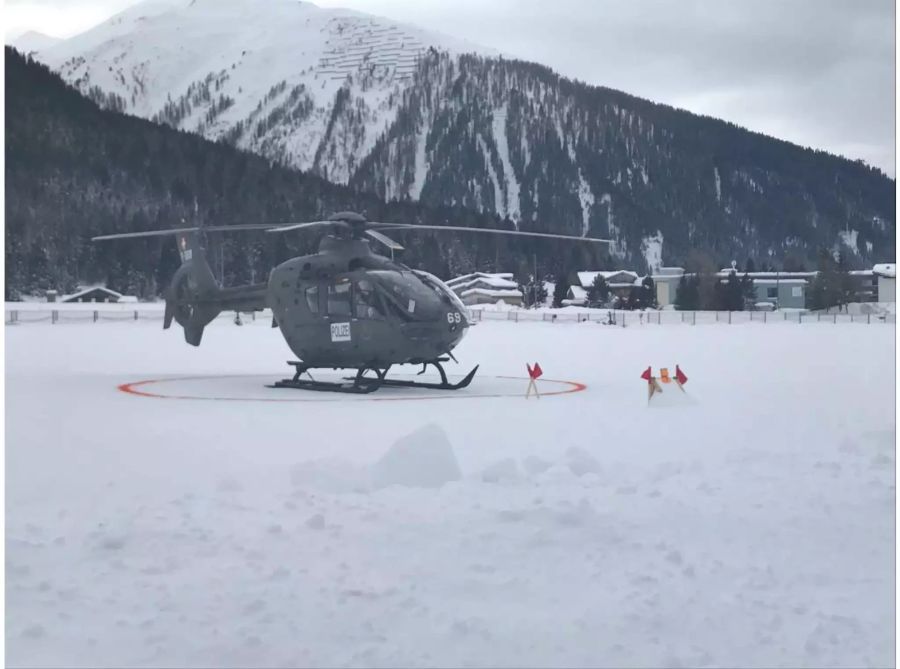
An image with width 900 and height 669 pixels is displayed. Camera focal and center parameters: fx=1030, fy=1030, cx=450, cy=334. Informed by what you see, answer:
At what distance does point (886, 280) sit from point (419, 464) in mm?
58066

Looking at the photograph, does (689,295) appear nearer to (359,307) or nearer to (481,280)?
(481,280)

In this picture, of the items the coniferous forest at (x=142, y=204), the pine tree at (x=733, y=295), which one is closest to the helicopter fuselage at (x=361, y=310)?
the pine tree at (x=733, y=295)

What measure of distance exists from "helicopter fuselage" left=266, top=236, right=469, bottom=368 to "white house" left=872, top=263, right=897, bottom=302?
4533 centimetres

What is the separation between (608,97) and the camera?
199m

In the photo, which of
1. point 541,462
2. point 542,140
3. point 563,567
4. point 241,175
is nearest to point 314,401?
point 541,462

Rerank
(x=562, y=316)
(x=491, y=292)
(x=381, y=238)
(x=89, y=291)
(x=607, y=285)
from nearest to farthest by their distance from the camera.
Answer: (x=381, y=238) → (x=562, y=316) → (x=89, y=291) → (x=491, y=292) → (x=607, y=285)

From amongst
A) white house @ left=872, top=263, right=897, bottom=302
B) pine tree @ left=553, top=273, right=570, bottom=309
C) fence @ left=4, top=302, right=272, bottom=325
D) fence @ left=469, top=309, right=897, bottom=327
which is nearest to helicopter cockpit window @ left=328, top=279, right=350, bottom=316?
fence @ left=4, top=302, right=272, bottom=325

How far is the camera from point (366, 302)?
46.1 feet

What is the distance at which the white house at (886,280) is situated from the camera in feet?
184

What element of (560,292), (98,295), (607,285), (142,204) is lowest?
(560,292)

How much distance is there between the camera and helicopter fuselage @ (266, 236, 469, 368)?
13.8m

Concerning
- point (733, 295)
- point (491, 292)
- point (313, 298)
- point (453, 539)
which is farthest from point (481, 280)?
point (453, 539)

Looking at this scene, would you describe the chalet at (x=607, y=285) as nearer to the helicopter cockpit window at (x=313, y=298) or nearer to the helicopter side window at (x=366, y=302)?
the helicopter cockpit window at (x=313, y=298)

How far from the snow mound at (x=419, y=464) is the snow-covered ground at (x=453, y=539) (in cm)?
2
